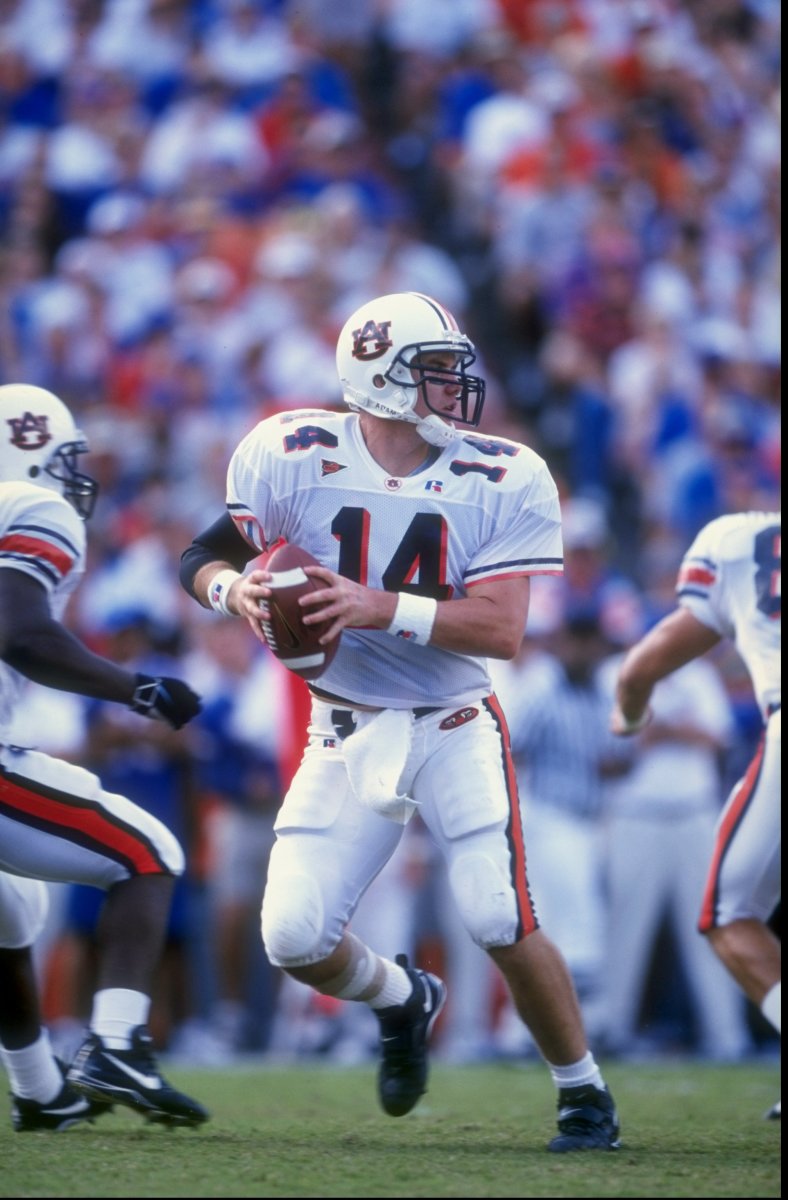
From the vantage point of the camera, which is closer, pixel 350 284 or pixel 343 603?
pixel 343 603

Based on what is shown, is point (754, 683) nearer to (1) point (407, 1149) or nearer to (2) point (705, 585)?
(2) point (705, 585)

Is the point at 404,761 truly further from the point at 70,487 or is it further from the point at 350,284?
the point at 350,284

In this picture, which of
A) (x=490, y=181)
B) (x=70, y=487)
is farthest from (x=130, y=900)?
(x=490, y=181)

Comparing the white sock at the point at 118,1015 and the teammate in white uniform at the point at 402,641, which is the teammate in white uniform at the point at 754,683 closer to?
the teammate in white uniform at the point at 402,641

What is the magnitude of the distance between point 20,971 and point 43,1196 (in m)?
1.20

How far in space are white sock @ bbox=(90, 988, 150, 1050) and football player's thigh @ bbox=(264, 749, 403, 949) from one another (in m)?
0.37

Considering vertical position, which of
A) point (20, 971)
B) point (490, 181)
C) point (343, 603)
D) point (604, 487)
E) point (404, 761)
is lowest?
point (20, 971)

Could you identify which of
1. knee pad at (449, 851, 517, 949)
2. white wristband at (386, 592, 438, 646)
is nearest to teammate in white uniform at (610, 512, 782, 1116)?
knee pad at (449, 851, 517, 949)

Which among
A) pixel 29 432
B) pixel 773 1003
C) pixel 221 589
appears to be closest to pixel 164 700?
pixel 221 589

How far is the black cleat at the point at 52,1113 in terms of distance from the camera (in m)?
4.62

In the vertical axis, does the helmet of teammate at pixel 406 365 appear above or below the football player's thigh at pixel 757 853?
above

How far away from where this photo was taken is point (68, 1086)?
4.64 metres

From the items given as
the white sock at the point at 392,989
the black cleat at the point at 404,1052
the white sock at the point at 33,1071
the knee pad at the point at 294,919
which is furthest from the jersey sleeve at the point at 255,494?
the white sock at the point at 33,1071

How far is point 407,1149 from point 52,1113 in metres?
0.94
